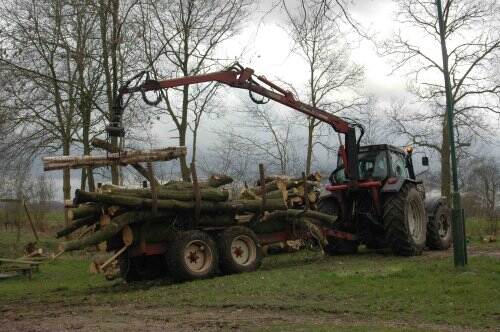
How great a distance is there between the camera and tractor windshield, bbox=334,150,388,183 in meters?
16.4

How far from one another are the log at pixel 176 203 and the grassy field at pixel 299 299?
1438 millimetres

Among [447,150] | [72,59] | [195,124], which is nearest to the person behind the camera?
[72,59]

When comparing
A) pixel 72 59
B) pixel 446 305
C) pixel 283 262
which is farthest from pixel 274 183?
pixel 72 59

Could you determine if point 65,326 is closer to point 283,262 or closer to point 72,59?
point 283,262

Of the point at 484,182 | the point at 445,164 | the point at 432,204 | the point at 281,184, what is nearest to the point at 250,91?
the point at 281,184

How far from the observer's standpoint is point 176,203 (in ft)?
42.8

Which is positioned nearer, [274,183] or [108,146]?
[108,146]

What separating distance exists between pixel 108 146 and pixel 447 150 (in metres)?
21.2

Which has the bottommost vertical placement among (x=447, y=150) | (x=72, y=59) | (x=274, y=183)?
(x=274, y=183)

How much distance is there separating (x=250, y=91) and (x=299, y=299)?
5986mm

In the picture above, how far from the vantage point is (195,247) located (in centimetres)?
1344

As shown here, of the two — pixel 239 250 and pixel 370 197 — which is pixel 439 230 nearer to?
pixel 370 197

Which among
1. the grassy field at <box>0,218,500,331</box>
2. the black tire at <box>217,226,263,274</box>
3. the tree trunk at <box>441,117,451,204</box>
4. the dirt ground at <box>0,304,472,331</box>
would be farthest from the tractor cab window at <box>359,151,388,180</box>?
the tree trunk at <box>441,117,451,204</box>

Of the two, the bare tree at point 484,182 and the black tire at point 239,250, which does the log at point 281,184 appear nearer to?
the black tire at point 239,250
